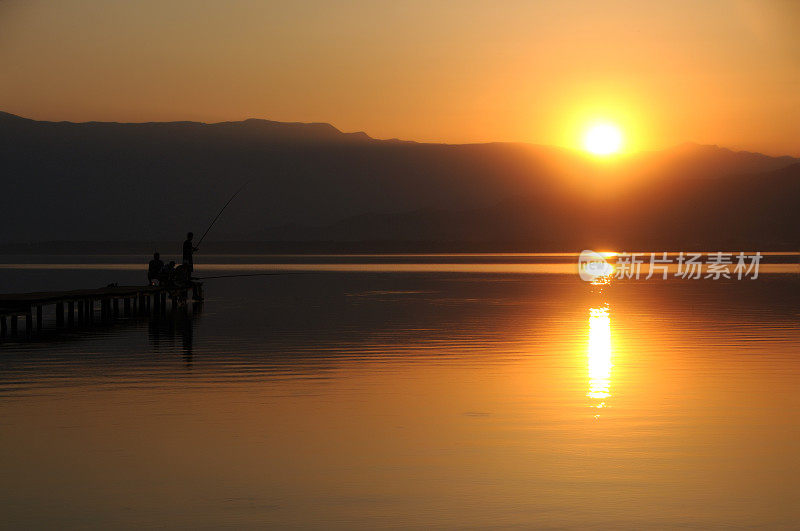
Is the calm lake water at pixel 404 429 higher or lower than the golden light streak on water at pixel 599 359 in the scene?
lower

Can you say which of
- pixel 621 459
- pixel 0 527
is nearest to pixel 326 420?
pixel 621 459

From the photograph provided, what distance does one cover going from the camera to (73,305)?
3453 centimetres

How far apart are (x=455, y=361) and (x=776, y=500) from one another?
1059 centimetres

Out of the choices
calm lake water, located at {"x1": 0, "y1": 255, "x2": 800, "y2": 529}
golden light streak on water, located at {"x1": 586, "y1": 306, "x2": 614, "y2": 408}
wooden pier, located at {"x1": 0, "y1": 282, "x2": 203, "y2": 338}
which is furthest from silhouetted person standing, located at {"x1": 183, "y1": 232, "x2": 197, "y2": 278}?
golden light streak on water, located at {"x1": 586, "y1": 306, "x2": 614, "y2": 408}

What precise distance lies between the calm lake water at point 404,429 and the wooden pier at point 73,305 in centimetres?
268

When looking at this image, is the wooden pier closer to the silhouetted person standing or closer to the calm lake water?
the silhouetted person standing

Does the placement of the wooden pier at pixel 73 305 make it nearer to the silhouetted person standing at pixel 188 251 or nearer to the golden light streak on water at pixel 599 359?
the silhouetted person standing at pixel 188 251

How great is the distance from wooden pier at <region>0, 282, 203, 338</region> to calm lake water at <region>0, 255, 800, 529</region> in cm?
268

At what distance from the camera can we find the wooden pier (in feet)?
92.0

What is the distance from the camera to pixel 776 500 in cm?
956

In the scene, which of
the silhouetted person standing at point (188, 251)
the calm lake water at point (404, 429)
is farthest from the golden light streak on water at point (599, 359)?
the silhouetted person standing at point (188, 251)

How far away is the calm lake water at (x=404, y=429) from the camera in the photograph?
9.33m

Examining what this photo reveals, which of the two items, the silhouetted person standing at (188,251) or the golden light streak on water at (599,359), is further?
the silhouetted person standing at (188,251)

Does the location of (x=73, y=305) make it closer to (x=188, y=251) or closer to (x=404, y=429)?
(x=188, y=251)
